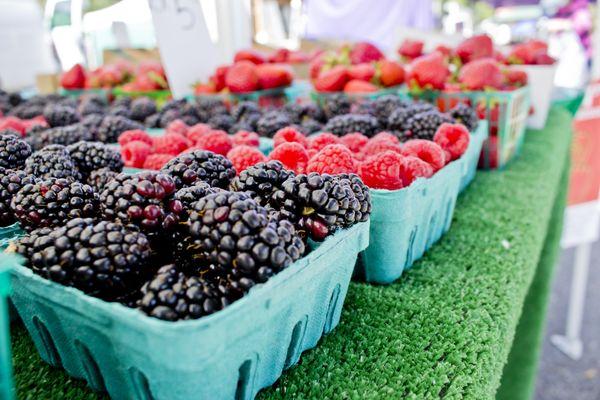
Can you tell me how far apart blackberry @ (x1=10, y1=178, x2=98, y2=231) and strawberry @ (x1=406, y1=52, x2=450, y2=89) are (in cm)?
132

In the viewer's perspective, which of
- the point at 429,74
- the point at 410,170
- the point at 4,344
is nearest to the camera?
the point at 4,344

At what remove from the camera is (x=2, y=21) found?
3881 mm

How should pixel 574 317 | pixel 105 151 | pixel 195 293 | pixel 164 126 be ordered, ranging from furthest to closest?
pixel 574 317 < pixel 164 126 < pixel 105 151 < pixel 195 293

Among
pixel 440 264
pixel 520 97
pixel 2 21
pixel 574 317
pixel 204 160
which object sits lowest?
pixel 574 317

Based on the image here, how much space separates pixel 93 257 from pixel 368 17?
537 centimetres

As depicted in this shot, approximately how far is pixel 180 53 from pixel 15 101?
0.78 metres

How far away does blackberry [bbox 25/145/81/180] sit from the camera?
90cm

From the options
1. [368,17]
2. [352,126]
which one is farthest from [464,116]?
[368,17]

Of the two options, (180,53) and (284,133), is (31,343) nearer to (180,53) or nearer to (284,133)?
(284,133)

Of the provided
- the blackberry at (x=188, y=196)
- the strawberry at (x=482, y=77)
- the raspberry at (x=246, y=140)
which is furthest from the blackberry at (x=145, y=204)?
the strawberry at (x=482, y=77)

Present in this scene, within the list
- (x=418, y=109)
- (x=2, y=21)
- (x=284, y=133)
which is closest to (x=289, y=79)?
(x=418, y=109)

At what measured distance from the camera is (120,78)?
2324 mm

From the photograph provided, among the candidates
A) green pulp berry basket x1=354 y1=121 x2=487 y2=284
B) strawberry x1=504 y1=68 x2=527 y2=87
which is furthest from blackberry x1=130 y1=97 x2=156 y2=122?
strawberry x1=504 y1=68 x2=527 y2=87

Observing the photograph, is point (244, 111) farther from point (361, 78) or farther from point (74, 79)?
point (74, 79)
